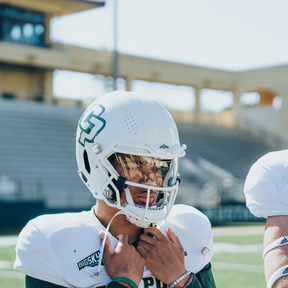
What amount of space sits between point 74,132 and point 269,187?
1458cm

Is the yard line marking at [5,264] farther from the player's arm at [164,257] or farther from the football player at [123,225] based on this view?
the player's arm at [164,257]

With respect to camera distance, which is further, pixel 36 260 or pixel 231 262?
pixel 231 262

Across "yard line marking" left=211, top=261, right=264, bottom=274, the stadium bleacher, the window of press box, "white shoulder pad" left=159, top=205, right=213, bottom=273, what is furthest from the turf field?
Answer: the window of press box

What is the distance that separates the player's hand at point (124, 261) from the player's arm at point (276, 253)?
44 centimetres

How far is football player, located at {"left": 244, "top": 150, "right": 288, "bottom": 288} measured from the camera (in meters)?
1.57

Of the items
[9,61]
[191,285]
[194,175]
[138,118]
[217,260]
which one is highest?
[138,118]

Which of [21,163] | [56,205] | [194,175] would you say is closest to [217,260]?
[56,205]

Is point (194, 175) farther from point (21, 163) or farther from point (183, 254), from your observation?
point (183, 254)

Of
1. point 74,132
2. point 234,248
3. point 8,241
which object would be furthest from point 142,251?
point 74,132

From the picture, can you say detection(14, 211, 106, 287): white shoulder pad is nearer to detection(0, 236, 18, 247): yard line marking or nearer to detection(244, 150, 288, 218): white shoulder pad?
detection(244, 150, 288, 218): white shoulder pad

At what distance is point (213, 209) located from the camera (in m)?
12.3

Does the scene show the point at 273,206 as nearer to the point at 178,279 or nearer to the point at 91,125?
the point at 178,279

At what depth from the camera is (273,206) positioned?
5.46 ft

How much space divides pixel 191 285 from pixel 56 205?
9506mm
